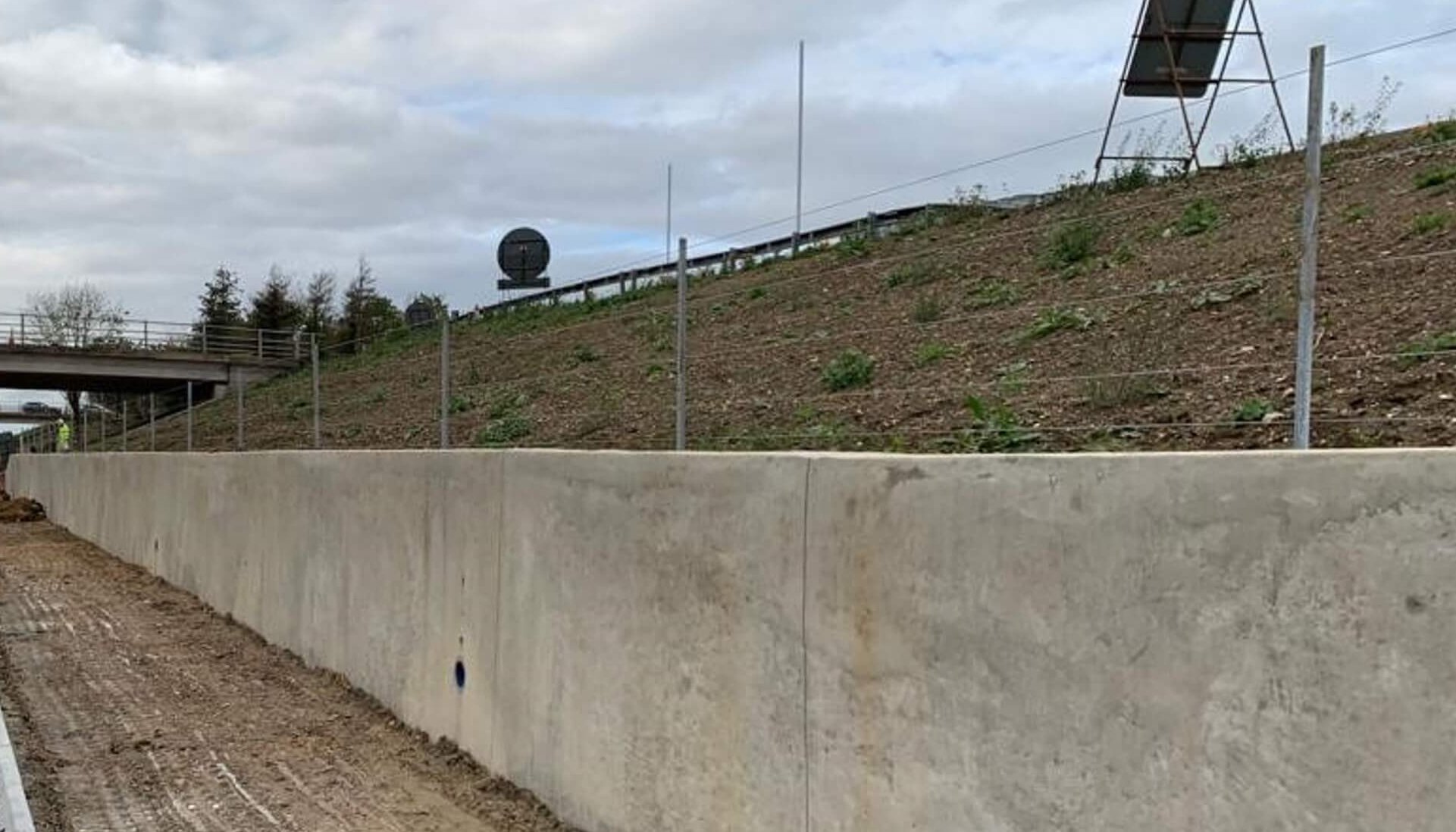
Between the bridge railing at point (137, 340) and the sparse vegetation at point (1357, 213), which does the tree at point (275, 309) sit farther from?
the sparse vegetation at point (1357, 213)

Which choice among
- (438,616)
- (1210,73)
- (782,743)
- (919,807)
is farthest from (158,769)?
(1210,73)

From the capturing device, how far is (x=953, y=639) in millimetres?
3367

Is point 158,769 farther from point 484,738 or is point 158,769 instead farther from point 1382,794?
point 1382,794

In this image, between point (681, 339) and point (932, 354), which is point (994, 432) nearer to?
point (681, 339)

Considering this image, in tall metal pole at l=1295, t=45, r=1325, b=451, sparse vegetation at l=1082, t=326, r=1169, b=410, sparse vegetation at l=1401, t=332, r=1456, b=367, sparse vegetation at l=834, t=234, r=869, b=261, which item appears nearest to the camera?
tall metal pole at l=1295, t=45, r=1325, b=451

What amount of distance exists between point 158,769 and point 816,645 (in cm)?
448

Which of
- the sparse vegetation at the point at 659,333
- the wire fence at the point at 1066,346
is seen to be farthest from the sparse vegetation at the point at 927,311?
the sparse vegetation at the point at 659,333

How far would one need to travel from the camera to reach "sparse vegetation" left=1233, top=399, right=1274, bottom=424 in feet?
19.6

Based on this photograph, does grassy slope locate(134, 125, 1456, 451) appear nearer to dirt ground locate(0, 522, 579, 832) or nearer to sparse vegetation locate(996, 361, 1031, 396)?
sparse vegetation locate(996, 361, 1031, 396)

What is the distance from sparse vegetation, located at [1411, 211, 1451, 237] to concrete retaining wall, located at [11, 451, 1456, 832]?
577cm

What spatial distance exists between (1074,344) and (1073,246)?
3163 millimetres

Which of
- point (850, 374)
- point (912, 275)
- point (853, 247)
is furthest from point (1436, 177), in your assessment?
point (853, 247)

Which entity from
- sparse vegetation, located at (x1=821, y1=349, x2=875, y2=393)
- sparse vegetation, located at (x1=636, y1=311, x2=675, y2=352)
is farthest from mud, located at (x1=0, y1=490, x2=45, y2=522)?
sparse vegetation, located at (x1=821, y1=349, x2=875, y2=393)

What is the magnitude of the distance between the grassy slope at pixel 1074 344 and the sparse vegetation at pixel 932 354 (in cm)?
4
